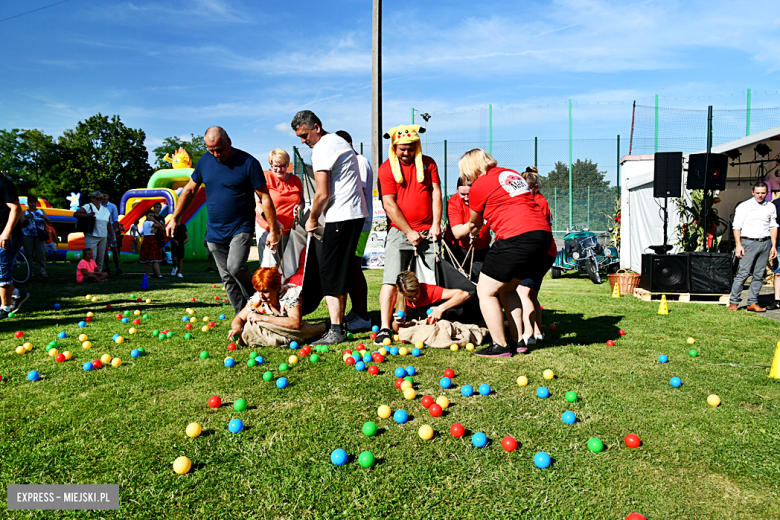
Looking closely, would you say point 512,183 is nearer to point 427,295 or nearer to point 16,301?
point 427,295

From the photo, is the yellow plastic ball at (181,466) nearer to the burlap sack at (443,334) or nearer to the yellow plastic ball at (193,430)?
the yellow plastic ball at (193,430)

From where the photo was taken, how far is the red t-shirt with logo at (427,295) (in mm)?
4875

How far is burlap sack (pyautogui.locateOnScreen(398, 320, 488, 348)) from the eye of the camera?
14.6 ft

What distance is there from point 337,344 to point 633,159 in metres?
10.7

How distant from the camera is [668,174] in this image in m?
9.12

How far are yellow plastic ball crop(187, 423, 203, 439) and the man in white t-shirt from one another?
198 cm

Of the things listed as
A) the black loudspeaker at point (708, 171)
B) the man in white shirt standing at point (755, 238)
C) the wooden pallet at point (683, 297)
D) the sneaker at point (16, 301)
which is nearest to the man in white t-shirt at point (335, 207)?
the sneaker at point (16, 301)

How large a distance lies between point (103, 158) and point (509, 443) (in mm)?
46367

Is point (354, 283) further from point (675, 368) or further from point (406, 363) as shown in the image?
point (675, 368)

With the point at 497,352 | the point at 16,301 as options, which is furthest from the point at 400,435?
the point at 16,301

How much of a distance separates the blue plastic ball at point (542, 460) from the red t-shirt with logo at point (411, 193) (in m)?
2.81

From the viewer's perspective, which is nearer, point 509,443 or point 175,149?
point 509,443

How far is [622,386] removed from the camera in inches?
130

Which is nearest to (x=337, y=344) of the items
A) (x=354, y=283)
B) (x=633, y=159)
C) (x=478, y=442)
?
(x=354, y=283)
